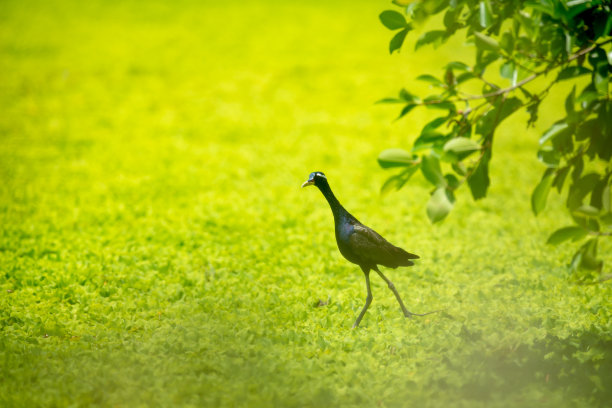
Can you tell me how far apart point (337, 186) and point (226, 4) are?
9.81 metres

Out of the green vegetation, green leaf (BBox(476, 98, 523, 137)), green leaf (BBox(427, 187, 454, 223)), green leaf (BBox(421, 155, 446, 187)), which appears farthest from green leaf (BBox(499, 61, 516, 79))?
green leaf (BBox(427, 187, 454, 223))

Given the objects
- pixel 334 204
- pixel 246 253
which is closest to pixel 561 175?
pixel 334 204

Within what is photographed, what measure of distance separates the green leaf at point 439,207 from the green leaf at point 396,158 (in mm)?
371

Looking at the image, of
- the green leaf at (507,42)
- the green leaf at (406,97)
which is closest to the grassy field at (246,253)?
the green leaf at (406,97)

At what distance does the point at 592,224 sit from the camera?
327 centimetres

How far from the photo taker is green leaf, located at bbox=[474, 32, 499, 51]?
314cm

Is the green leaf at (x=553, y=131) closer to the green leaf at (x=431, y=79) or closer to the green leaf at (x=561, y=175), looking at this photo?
the green leaf at (x=561, y=175)

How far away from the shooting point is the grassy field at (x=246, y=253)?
377 cm

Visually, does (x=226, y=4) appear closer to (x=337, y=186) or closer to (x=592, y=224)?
(x=337, y=186)

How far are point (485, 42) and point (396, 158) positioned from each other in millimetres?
741

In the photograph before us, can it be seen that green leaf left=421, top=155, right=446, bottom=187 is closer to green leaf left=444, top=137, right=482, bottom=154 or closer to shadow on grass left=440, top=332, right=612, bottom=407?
green leaf left=444, top=137, right=482, bottom=154

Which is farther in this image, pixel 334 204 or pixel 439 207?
pixel 334 204

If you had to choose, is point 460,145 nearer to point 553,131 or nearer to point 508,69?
point 553,131

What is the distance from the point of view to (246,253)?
19.6 feet
